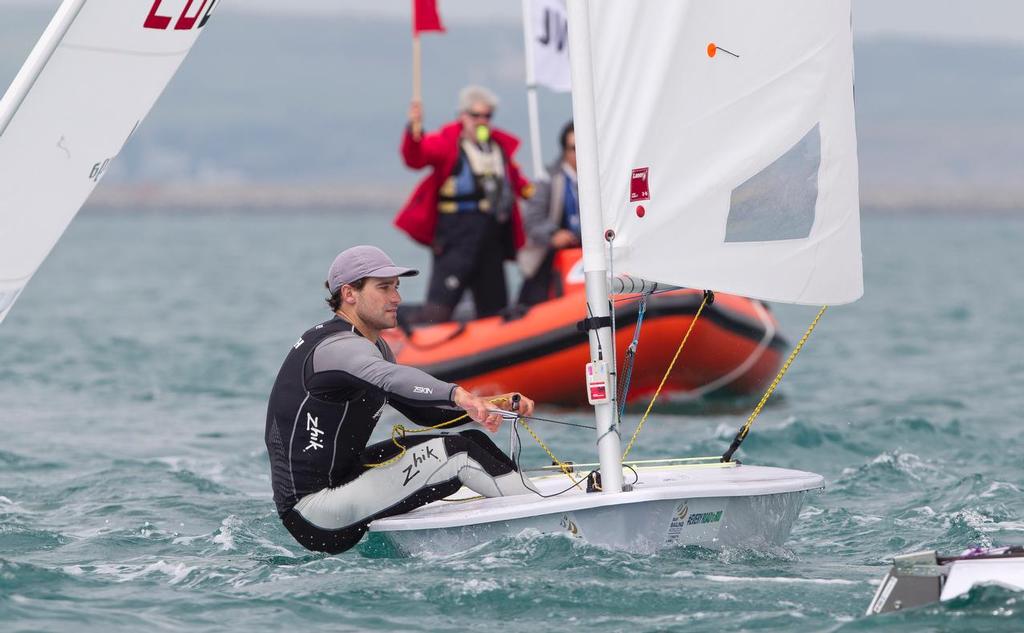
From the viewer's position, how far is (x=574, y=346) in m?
9.45

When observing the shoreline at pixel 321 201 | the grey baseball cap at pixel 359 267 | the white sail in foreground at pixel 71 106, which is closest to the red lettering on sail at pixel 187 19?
the white sail in foreground at pixel 71 106

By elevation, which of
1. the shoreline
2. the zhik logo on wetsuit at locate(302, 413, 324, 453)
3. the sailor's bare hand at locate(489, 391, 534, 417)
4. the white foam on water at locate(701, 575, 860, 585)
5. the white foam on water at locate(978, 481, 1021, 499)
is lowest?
the white foam on water at locate(701, 575, 860, 585)

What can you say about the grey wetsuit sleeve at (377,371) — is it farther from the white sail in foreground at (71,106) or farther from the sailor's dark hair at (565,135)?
the sailor's dark hair at (565,135)

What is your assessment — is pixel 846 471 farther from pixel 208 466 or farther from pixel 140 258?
pixel 140 258

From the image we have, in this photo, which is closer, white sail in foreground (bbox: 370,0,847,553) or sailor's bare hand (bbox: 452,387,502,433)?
sailor's bare hand (bbox: 452,387,502,433)

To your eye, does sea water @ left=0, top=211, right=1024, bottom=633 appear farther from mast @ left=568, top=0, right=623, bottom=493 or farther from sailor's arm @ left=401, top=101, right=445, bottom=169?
sailor's arm @ left=401, top=101, right=445, bottom=169

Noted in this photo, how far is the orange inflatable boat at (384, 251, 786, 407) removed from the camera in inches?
367

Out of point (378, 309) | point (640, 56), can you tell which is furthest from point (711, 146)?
point (378, 309)

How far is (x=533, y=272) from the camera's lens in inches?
393

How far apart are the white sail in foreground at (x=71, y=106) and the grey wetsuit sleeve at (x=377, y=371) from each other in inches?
37.2

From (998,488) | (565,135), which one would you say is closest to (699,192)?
(998,488)

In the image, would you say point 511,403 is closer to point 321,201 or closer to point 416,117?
point 416,117

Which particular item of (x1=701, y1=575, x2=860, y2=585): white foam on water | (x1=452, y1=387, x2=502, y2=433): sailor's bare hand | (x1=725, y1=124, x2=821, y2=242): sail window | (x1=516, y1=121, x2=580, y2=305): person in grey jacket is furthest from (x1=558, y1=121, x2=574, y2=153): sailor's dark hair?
(x1=701, y1=575, x2=860, y2=585): white foam on water

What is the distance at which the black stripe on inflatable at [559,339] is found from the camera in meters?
9.23
